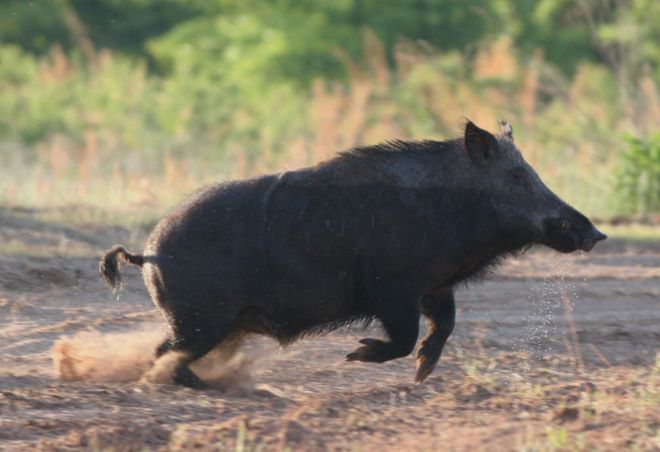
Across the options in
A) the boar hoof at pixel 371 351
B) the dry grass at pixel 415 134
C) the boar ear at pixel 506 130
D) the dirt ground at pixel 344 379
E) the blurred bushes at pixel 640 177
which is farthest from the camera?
the dry grass at pixel 415 134

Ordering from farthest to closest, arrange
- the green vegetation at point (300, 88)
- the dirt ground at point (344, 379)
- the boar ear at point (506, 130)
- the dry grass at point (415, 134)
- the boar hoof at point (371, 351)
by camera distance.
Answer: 1. the green vegetation at point (300, 88)
2. the dry grass at point (415, 134)
3. the boar ear at point (506, 130)
4. the boar hoof at point (371, 351)
5. the dirt ground at point (344, 379)

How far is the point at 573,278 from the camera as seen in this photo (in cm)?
1032

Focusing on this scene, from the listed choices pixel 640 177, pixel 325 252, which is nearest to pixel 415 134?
pixel 640 177

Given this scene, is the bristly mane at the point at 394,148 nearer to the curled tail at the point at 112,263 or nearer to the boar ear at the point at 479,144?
the boar ear at the point at 479,144

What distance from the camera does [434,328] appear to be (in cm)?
676

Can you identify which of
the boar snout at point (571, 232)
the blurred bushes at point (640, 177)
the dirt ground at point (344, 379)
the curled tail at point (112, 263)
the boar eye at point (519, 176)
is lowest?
the dirt ground at point (344, 379)

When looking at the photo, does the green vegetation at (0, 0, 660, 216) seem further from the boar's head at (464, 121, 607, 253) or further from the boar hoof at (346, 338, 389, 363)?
the boar hoof at (346, 338, 389, 363)

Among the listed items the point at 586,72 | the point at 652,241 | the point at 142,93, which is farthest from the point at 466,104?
the point at 142,93

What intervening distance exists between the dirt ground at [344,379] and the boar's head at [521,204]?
70 cm

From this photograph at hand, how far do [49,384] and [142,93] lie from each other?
16428 millimetres

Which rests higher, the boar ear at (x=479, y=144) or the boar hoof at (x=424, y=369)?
the boar ear at (x=479, y=144)

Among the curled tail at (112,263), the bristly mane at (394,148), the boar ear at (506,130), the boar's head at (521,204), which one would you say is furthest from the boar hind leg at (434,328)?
the curled tail at (112,263)

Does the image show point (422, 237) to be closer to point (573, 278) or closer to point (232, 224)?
point (232, 224)

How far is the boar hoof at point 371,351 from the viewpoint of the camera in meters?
6.40
